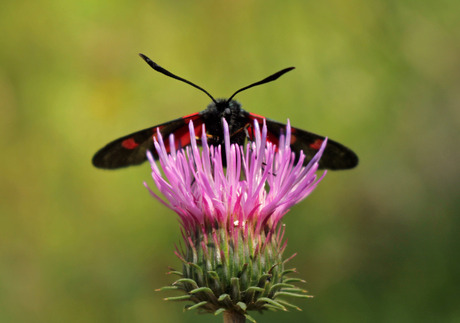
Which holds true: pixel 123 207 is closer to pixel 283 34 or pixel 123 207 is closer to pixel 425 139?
pixel 283 34

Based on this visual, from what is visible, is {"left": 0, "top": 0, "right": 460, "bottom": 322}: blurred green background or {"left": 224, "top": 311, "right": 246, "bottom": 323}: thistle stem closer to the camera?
{"left": 224, "top": 311, "right": 246, "bottom": 323}: thistle stem

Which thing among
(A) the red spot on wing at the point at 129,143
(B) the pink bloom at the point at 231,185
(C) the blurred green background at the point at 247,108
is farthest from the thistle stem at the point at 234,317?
(C) the blurred green background at the point at 247,108

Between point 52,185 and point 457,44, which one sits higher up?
point 457,44

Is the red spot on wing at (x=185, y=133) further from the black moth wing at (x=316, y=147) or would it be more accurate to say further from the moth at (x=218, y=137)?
the black moth wing at (x=316, y=147)

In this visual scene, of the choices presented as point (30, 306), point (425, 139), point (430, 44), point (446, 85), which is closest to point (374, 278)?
point (425, 139)

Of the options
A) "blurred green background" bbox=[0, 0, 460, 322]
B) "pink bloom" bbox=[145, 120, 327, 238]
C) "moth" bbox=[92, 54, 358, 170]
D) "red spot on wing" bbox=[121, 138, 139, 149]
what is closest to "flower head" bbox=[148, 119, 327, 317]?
"pink bloom" bbox=[145, 120, 327, 238]

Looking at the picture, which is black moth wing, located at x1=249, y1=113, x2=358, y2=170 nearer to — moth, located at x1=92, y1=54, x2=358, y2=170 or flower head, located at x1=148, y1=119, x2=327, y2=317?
moth, located at x1=92, y1=54, x2=358, y2=170

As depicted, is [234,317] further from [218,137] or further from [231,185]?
[218,137]

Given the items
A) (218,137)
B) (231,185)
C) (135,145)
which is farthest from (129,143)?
(231,185)
